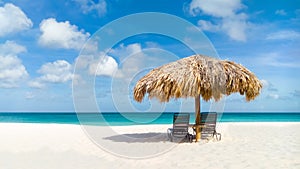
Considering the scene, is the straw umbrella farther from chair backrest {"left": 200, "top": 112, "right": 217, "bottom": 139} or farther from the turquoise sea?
the turquoise sea

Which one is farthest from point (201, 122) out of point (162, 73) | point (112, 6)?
point (112, 6)

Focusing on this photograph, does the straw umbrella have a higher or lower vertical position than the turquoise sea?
higher

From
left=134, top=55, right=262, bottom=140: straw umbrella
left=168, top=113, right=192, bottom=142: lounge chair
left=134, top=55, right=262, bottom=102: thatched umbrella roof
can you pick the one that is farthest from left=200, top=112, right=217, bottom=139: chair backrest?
left=134, top=55, right=262, bottom=102: thatched umbrella roof

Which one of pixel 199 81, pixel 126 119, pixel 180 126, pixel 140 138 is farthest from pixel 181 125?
pixel 126 119

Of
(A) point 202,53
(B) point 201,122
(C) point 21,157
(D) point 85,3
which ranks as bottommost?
(C) point 21,157

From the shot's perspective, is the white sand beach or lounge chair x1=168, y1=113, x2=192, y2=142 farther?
lounge chair x1=168, y1=113, x2=192, y2=142

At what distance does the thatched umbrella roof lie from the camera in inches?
283

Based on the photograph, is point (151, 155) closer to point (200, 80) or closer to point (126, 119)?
point (200, 80)

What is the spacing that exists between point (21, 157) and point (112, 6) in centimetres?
1080

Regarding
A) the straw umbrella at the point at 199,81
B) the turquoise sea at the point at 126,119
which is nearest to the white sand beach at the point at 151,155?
the straw umbrella at the point at 199,81

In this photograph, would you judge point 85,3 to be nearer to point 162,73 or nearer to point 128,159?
point 162,73

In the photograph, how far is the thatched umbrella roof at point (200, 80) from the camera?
23.6 ft

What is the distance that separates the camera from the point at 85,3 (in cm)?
1495

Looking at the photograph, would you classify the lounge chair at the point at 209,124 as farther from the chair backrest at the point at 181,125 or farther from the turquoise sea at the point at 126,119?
the turquoise sea at the point at 126,119
